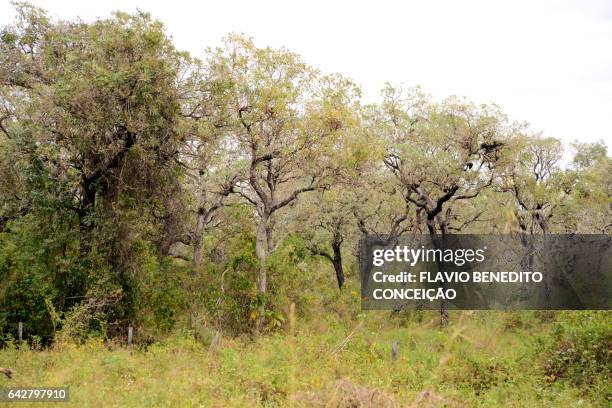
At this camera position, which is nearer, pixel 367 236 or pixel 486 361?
pixel 486 361

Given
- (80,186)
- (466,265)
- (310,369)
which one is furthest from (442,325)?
(80,186)

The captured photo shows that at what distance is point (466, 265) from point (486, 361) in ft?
35.5

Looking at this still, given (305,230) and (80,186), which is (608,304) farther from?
(80,186)

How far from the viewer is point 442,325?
720 inches

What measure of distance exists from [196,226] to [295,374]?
412 inches

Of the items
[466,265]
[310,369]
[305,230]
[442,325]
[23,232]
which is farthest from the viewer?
[305,230]
